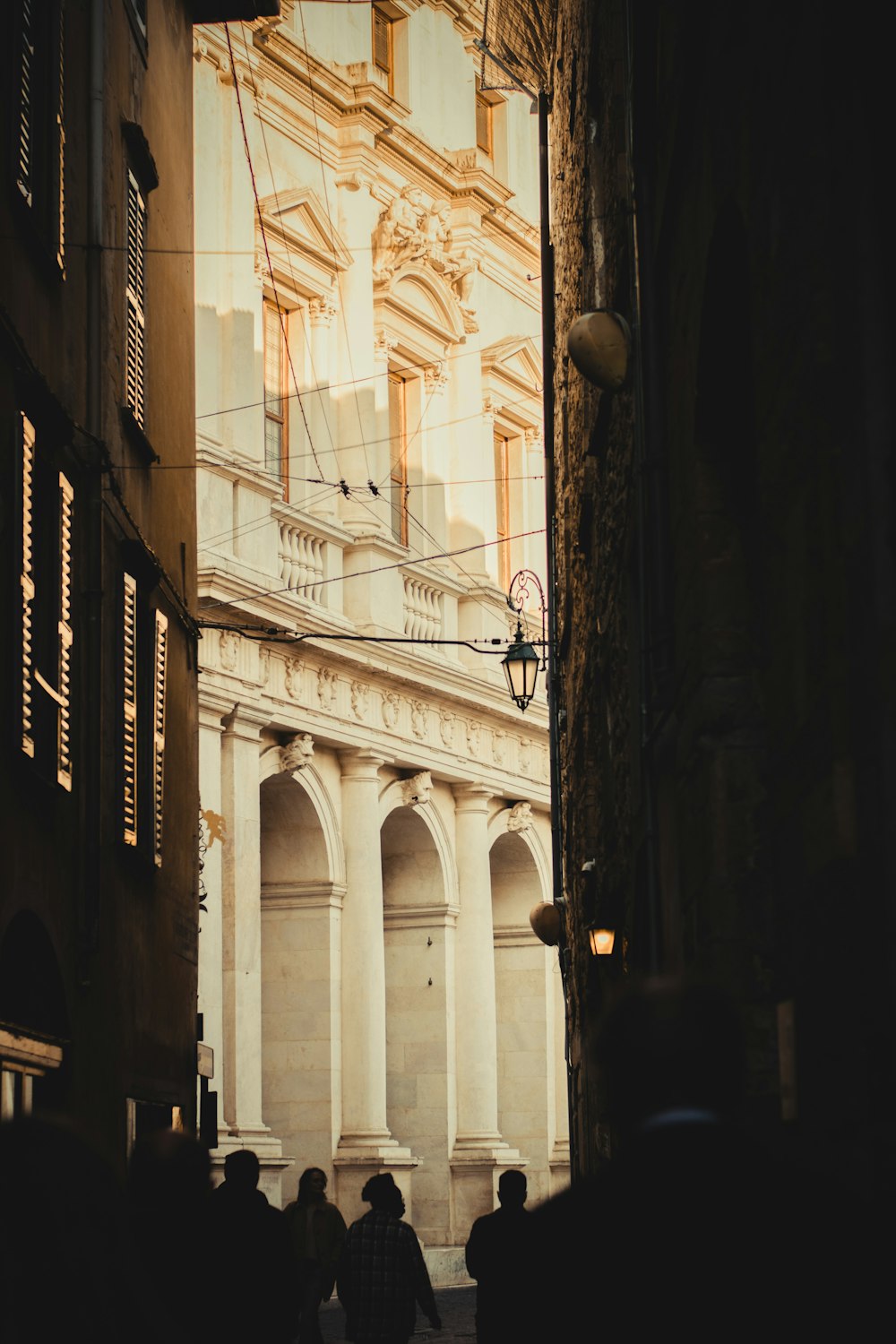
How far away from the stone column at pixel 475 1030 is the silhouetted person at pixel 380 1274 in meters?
19.2

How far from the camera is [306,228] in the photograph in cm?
2898

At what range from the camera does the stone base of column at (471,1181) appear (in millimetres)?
29859

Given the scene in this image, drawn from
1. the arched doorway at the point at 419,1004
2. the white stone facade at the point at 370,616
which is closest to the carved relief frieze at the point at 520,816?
the white stone facade at the point at 370,616

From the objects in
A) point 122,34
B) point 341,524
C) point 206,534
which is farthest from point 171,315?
point 341,524

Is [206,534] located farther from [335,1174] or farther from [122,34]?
[122,34]

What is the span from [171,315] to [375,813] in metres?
12.9

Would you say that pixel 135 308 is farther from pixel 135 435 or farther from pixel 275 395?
pixel 275 395

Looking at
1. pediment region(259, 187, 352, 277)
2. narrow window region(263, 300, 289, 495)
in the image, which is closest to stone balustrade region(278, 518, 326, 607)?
narrow window region(263, 300, 289, 495)

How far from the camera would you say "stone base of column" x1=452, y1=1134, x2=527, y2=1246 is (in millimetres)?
29859

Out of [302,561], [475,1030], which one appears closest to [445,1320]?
[475,1030]

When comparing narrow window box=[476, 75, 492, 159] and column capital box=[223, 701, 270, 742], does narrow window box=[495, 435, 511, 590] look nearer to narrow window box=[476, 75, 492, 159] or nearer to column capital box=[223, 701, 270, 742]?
narrow window box=[476, 75, 492, 159]

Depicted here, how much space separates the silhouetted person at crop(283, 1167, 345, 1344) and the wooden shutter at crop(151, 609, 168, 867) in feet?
11.0

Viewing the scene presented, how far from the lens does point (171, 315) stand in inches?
651

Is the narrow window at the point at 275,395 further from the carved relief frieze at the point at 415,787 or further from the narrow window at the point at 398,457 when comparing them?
the carved relief frieze at the point at 415,787
